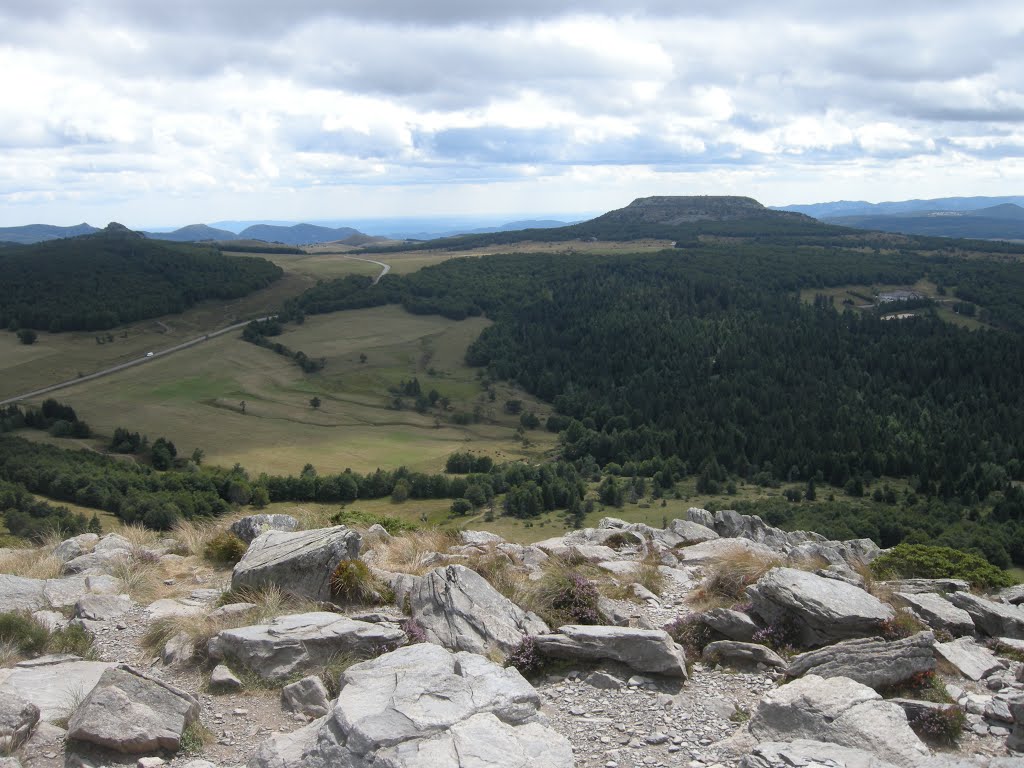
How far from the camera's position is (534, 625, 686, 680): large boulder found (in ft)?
46.9

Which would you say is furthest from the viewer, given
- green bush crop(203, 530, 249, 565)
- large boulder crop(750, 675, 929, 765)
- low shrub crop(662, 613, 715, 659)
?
green bush crop(203, 530, 249, 565)

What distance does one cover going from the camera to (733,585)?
18.6 meters

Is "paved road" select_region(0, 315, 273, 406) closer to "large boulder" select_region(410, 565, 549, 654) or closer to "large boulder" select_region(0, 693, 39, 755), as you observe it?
"large boulder" select_region(0, 693, 39, 755)

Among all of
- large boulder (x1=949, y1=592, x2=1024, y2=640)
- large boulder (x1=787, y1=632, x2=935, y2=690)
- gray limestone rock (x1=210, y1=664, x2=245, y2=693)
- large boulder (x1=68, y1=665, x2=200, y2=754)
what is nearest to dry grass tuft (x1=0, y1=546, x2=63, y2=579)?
gray limestone rock (x1=210, y1=664, x2=245, y2=693)

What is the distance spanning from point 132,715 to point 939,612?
17.5 meters

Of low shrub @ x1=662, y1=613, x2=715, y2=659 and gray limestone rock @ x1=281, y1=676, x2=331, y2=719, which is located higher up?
gray limestone rock @ x1=281, y1=676, x2=331, y2=719

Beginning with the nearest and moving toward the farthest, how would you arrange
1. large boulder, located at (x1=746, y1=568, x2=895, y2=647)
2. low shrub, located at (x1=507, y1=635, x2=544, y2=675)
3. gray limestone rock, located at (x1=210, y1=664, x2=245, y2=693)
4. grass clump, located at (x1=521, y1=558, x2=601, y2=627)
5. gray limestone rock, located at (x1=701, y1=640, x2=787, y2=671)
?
gray limestone rock, located at (x1=210, y1=664, x2=245, y2=693)
low shrub, located at (x1=507, y1=635, x2=544, y2=675)
gray limestone rock, located at (x1=701, y1=640, x2=787, y2=671)
large boulder, located at (x1=746, y1=568, x2=895, y2=647)
grass clump, located at (x1=521, y1=558, x2=601, y2=627)

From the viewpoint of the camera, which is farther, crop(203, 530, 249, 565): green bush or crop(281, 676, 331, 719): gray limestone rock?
crop(203, 530, 249, 565): green bush

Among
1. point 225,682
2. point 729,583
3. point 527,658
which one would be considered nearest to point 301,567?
point 225,682

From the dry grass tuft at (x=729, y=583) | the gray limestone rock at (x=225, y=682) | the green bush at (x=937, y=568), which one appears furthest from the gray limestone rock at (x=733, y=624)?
the gray limestone rock at (x=225, y=682)

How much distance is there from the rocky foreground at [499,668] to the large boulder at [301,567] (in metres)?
0.05

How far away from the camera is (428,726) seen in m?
10.9

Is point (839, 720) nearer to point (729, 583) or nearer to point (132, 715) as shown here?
point (729, 583)

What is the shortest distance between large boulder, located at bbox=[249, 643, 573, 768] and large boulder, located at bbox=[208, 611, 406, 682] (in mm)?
1554
